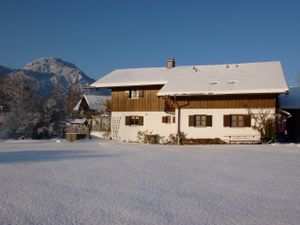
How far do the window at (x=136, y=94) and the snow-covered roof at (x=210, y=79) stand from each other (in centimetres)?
78

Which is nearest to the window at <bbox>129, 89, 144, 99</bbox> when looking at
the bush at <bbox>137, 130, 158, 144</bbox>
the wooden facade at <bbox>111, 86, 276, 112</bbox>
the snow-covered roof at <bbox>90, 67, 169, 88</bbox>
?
the wooden facade at <bbox>111, 86, 276, 112</bbox>

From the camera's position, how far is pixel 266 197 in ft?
26.0

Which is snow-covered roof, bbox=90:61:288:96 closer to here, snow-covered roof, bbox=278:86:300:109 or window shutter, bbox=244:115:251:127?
window shutter, bbox=244:115:251:127

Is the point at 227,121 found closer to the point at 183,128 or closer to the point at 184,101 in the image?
the point at 183,128

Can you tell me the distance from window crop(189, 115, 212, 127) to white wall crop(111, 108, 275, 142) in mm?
222

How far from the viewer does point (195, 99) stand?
83.6 ft

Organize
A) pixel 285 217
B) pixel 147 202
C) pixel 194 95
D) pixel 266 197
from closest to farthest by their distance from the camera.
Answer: pixel 285 217
pixel 147 202
pixel 266 197
pixel 194 95

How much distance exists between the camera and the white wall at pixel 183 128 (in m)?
24.2

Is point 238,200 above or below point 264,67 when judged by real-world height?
below

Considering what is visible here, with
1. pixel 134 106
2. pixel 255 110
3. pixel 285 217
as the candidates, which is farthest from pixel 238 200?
pixel 134 106

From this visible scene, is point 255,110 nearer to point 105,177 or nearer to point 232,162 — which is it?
point 232,162

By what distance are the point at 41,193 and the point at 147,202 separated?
8.33ft

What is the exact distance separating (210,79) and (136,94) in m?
6.21

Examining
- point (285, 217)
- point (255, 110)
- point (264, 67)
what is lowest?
point (285, 217)
